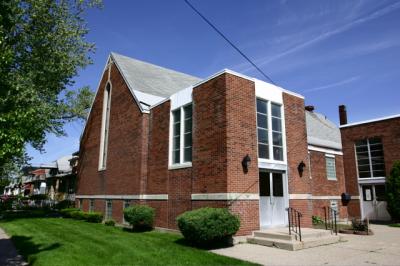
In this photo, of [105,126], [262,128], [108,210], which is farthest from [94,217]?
[262,128]

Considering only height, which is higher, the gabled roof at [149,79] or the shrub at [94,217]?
the gabled roof at [149,79]

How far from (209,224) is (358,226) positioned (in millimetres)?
7985

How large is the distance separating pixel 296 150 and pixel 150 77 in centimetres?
1256

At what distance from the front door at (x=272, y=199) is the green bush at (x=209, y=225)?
2.39 metres

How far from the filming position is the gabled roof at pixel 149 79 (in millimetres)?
19859

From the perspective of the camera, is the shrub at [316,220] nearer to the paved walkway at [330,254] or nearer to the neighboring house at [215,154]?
the neighboring house at [215,154]

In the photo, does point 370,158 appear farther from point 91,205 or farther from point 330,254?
point 91,205

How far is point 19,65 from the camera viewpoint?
2044cm

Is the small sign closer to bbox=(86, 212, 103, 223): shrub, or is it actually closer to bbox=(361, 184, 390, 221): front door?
bbox=(361, 184, 390, 221): front door

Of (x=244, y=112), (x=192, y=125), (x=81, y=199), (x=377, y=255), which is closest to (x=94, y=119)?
(x=81, y=199)

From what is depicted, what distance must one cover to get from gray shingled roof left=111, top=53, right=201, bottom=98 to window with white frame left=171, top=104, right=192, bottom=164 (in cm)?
525

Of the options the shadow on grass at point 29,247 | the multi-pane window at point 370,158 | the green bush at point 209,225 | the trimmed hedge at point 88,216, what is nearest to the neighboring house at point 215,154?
the trimmed hedge at point 88,216

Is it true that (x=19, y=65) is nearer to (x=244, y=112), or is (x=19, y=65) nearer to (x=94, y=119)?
(x=94, y=119)

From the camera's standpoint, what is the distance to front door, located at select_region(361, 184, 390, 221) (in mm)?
20598
